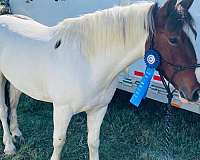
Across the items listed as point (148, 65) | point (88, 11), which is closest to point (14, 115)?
point (88, 11)

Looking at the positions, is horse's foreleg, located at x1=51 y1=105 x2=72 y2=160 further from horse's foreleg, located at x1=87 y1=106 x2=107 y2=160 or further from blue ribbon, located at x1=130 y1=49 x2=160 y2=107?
blue ribbon, located at x1=130 y1=49 x2=160 y2=107

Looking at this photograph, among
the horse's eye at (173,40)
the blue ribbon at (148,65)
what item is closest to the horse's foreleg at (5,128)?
the blue ribbon at (148,65)

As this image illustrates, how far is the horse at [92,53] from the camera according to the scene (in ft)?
9.78

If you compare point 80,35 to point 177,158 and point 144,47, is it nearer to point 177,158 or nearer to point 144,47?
point 144,47

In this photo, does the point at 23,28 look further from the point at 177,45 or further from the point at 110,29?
the point at 177,45

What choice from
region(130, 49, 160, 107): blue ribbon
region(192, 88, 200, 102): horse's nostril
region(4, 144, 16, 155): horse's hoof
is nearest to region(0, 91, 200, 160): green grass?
region(4, 144, 16, 155): horse's hoof

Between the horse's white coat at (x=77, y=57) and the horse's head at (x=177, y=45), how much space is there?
0.10 m

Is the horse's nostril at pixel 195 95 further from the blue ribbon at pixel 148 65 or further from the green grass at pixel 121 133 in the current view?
the green grass at pixel 121 133

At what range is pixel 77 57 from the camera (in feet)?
11.1

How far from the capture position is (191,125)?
5012 mm

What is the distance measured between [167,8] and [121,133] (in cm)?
215

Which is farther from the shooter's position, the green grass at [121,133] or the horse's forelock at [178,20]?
the green grass at [121,133]

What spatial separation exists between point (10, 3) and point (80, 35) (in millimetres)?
3277

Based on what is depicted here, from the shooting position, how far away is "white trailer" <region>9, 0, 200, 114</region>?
174 inches
